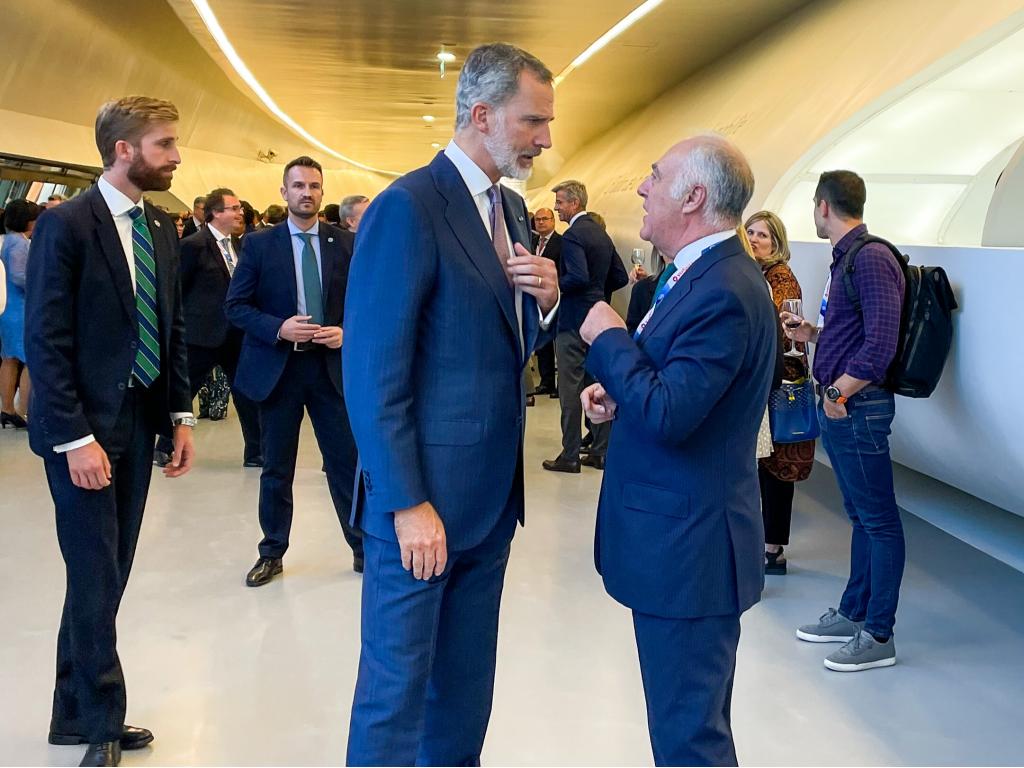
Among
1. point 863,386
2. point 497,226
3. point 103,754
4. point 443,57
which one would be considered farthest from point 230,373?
point 443,57

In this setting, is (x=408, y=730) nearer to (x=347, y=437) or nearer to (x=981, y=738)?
(x=981, y=738)

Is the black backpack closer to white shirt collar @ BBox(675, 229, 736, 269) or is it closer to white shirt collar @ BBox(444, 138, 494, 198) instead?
white shirt collar @ BBox(675, 229, 736, 269)

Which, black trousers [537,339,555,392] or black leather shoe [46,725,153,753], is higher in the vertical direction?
black trousers [537,339,555,392]

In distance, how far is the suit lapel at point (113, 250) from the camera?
2605 millimetres

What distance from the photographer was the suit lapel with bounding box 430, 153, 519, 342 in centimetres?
197

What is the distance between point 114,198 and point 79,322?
35 cm

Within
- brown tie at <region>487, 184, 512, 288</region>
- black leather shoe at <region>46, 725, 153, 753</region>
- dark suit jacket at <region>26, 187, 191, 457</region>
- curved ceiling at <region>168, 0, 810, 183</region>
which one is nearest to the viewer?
brown tie at <region>487, 184, 512, 288</region>

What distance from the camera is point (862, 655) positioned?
3523mm

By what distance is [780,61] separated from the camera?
9680 mm

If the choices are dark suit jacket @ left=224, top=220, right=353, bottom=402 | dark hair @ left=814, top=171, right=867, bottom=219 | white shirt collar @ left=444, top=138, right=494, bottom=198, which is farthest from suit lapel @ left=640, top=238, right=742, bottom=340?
dark suit jacket @ left=224, top=220, right=353, bottom=402

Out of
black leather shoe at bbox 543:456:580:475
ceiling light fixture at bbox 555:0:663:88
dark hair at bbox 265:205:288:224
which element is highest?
ceiling light fixture at bbox 555:0:663:88

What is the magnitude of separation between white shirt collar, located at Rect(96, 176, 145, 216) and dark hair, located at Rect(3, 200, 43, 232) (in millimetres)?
5300

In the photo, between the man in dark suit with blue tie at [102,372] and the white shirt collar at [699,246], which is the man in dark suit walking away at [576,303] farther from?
the white shirt collar at [699,246]

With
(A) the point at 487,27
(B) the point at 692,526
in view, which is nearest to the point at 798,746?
(B) the point at 692,526
